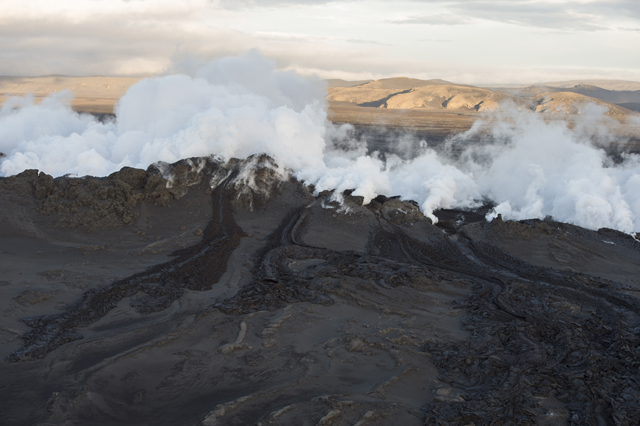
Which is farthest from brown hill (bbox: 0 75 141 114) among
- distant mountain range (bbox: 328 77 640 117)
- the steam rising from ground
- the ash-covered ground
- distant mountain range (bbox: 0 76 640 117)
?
the ash-covered ground

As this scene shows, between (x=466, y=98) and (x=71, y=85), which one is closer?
(x=466, y=98)

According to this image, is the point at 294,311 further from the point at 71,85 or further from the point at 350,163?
the point at 71,85

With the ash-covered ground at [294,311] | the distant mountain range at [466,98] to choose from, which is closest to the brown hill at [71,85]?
the distant mountain range at [466,98]

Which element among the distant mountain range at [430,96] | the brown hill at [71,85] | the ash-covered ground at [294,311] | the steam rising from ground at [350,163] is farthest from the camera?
the brown hill at [71,85]

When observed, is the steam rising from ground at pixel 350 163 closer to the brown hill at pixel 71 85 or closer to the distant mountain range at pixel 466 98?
the distant mountain range at pixel 466 98

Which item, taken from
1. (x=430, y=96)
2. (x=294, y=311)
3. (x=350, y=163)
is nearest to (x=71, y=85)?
(x=430, y=96)

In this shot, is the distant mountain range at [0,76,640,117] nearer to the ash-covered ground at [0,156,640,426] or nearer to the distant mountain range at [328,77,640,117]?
the distant mountain range at [328,77,640,117]

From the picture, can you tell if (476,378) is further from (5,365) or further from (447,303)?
(5,365)

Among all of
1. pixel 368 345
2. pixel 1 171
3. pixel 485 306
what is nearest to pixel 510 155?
pixel 485 306
